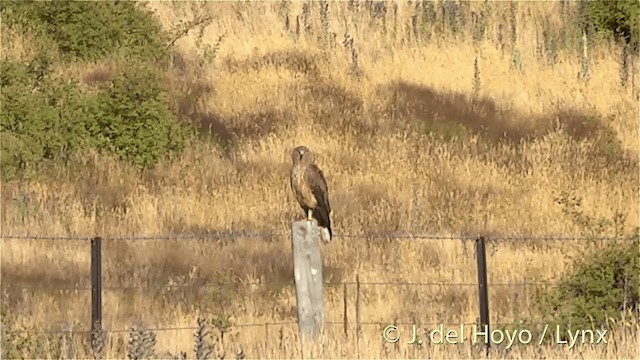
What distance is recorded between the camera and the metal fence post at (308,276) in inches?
357

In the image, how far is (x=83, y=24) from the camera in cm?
1855

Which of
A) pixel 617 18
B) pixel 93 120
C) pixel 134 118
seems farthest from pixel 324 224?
pixel 617 18

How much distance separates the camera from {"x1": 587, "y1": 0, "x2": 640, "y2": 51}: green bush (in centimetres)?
2100

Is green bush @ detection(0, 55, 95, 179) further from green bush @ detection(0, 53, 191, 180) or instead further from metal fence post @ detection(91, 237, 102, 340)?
metal fence post @ detection(91, 237, 102, 340)

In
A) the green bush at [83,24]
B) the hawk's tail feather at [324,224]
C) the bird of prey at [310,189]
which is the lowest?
the hawk's tail feather at [324,224]

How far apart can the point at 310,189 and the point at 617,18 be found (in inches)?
514

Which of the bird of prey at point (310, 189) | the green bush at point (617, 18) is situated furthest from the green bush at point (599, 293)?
the green bush at point (617, 18)

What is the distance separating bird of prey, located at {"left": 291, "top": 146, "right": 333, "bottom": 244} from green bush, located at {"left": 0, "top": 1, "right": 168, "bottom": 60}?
8585mm

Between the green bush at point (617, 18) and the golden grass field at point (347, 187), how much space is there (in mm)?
487

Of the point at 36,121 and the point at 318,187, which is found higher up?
the point at 36,121

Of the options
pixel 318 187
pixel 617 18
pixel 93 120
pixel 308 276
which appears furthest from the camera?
pixel 617 18

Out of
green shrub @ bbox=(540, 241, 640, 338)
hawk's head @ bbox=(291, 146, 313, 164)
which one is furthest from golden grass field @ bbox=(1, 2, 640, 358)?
hawk's head @ bbox=(291, 146, 313, 164)

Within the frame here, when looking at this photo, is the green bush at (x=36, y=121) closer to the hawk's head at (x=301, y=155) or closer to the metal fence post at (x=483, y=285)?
the hawk's head at (x=301, y=155)

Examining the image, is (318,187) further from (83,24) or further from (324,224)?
(83,24)
